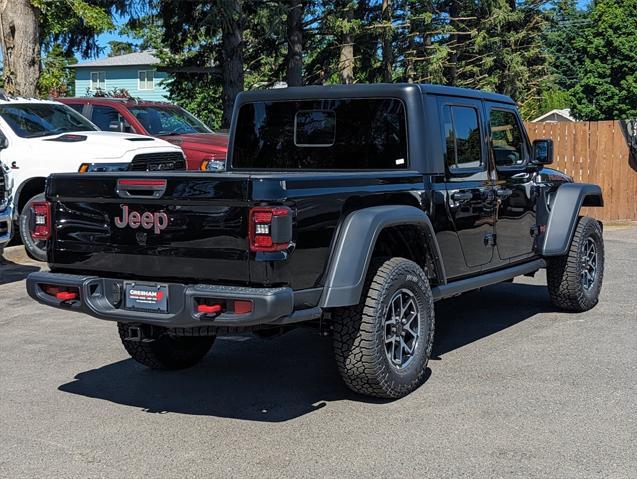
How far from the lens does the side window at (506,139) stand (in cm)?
721

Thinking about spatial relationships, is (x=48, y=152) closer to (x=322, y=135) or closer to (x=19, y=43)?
(x=19, y=43)

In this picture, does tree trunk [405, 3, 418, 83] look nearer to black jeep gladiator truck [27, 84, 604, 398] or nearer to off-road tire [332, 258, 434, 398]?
black jeep gladiator truck [27, 84, 604, 398]

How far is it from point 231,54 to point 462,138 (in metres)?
16.2

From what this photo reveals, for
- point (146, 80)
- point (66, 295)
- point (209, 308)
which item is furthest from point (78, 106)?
point (146, 80)

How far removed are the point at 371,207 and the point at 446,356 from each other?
181cm

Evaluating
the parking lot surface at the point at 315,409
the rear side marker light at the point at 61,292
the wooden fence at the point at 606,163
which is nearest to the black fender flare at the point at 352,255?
the parking lot surface at the point at 315,409

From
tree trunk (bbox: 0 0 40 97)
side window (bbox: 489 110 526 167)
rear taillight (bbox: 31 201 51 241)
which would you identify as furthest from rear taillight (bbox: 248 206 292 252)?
tree trunk (bbox: 0 0 40 97)

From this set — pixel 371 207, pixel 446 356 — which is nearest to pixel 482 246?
pixel 446 356

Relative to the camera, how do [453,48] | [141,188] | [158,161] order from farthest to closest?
1. [453,48]
2. [158,161]
3. [141,188]

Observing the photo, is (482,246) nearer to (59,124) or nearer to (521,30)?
(59,124)

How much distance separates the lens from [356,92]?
639cm

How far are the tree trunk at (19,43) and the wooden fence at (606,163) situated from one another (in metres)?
10.1

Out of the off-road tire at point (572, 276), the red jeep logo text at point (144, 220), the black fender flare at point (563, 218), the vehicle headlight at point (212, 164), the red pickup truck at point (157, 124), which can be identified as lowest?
the off-road tire at point (572, 276)

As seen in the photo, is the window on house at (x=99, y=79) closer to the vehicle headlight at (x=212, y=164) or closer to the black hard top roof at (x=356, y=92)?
the vehicle headlight at (x=212, y=164)
